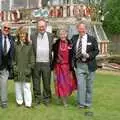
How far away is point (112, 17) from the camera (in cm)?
3975

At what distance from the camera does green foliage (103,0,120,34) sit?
3822 centimetres

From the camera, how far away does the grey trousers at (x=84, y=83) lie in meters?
10.4

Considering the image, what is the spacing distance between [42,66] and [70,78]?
0.73 metres

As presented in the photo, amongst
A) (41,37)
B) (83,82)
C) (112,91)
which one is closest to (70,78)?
(83,82)

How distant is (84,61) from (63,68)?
1.91 ft

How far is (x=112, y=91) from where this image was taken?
13367 mm

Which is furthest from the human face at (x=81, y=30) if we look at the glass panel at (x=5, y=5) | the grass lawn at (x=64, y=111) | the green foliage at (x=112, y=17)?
the green foliage at (x=112, y=17)

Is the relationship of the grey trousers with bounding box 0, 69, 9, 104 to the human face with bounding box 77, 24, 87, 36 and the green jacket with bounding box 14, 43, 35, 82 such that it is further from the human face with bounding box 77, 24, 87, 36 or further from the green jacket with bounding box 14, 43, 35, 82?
the human face with bounding box 77, 24, 87, 36

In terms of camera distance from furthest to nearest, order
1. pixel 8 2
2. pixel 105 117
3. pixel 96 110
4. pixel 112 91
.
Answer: pixel 8 2 → pixel 112 91 → pixel 96 110 → pixel 105 117

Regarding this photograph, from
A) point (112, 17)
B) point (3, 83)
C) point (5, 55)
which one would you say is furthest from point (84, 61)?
point (112, 17)

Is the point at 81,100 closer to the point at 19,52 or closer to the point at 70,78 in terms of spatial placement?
the point at 70,78

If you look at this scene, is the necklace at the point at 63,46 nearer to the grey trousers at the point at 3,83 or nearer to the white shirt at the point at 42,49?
the white shirt at the point at 42,49

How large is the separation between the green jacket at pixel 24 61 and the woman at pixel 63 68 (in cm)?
64

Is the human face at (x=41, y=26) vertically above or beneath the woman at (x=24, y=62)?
above
